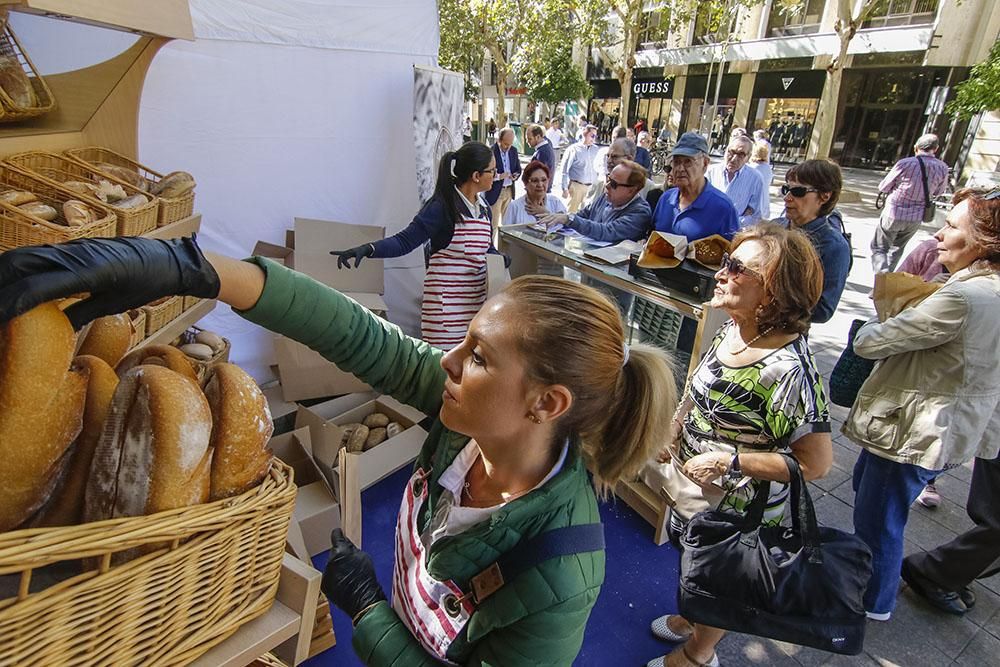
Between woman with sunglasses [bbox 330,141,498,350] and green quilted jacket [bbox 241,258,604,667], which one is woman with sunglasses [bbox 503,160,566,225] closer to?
woman with sunglasses [bbox 330,141,498,350]

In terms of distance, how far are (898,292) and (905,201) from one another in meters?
5.46

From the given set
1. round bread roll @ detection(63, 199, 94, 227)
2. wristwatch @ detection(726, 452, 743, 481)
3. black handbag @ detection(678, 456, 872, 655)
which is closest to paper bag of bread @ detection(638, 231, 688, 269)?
wristwatch @ detection(726, 452, 743, 481)

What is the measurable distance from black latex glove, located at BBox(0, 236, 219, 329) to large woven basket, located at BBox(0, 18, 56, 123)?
62.5 inches

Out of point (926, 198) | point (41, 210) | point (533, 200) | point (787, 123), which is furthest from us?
point (787, 123)

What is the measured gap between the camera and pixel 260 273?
1.14 metres

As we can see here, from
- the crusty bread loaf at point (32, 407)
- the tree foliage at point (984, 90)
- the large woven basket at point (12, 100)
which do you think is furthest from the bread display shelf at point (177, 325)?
the tree foliage at point (984, 90)

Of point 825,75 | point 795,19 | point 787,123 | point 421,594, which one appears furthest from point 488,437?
point 795,19

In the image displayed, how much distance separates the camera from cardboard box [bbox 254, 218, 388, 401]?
3.45 meters

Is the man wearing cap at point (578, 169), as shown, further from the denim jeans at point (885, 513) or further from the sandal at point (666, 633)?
the sandal at point (666, 633)

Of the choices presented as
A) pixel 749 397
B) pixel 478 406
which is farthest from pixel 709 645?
pixel 478 406

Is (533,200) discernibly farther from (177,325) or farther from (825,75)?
(825,75)

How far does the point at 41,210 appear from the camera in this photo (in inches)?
64.1

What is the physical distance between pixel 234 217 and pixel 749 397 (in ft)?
12.2

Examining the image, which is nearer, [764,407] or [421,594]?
[421,594]
